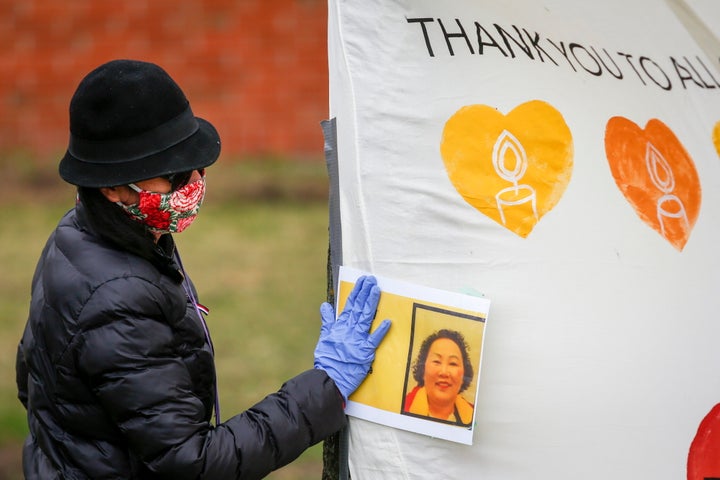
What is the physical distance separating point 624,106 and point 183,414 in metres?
1.28

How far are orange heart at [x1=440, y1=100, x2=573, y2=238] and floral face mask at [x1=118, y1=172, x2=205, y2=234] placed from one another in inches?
23.3

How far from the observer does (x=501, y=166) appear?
2.17 m

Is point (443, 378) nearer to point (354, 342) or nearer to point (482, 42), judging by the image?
point (354, 342)

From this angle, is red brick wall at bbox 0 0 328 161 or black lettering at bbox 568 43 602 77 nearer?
black lettering at bbox 568 43 602 77

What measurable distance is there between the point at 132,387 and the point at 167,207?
1.35 ft

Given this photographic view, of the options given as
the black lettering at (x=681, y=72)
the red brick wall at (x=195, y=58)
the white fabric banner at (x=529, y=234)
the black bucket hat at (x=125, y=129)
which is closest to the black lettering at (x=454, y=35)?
the white fabric banner at (x=529, y=234)

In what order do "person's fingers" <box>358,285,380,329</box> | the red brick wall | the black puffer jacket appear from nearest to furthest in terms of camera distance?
1. the black puffer jacket
2. "person's fingers" <box>358,285,380,329</box>
3. the red brick wall

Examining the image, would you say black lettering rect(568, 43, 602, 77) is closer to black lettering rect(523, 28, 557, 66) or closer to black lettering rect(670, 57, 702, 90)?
black lettering rect(523, 28, 557, 66)

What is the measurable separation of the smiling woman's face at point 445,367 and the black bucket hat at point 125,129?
2.22ft

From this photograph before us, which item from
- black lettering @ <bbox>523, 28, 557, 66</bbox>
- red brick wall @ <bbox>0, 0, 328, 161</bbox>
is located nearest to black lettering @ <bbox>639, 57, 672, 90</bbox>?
black lettering @ <bbox>523, 28, 557, 66</bbox>

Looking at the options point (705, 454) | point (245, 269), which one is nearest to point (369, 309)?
point (705, 454)

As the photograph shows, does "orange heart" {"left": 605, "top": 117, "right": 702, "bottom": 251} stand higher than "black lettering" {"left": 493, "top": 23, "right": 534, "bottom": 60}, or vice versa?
"black lettering" {"left": 493, "top": 23, "right": 534, "bottom": 60}

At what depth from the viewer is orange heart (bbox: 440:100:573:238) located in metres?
2.17

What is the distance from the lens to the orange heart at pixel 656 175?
224 centimetres
